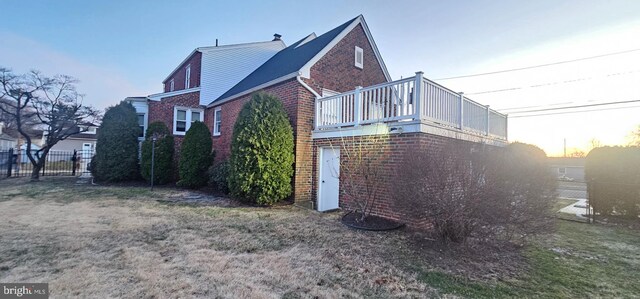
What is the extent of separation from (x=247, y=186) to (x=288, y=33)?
13672mm

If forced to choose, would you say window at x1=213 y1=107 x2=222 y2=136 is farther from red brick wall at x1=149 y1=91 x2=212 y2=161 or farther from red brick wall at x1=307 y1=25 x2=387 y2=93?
red brick wall at x1=307 y1=25 x2=387 y2=93

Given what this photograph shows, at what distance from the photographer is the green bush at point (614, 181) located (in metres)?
7.68

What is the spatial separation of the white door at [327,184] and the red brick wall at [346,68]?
256 centimetres

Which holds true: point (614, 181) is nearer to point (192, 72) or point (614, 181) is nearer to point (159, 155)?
point (159, 155)

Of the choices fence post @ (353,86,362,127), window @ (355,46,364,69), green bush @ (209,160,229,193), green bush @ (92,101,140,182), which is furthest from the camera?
green bush @ (92,101,140,182)

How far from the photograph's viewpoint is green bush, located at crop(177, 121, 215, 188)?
1140cm

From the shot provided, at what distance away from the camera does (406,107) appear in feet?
21.2

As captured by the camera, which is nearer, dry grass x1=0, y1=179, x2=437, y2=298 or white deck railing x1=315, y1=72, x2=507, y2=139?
dry grass x1=0, y1=179, x2=437, y2=298

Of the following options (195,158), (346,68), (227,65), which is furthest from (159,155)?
(346,68)

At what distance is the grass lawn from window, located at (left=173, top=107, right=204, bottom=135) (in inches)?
306

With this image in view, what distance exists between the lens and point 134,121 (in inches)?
532

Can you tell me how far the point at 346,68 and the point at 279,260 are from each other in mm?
8746

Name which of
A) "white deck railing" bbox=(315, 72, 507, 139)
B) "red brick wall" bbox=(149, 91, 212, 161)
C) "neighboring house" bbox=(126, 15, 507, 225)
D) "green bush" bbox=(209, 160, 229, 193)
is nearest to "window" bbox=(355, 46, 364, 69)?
"neighboring house" bbox=(126, 15, 507, 225)

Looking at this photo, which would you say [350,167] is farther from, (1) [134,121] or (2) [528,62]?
(2) [528,62]
